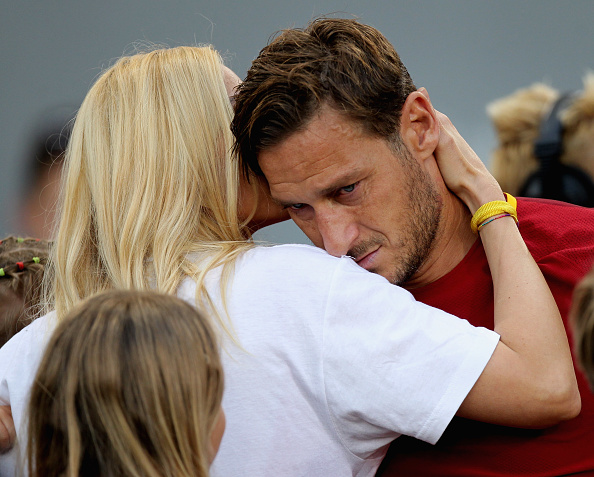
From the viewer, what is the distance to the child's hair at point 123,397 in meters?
1.17

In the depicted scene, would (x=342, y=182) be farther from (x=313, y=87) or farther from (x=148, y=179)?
(x=148, y=179)

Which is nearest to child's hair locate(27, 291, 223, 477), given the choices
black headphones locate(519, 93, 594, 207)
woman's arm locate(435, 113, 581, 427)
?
woman's arm locate(435, 113, 581, 427)

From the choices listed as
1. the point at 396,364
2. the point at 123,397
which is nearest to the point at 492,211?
the point at 396,364

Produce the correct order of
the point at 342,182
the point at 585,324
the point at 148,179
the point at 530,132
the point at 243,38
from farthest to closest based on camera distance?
the point at 243,38 < the point at 530,132 < the point at 342,182 < the point at 148,179 < the point at 585,324

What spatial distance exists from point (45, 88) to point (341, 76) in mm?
2654

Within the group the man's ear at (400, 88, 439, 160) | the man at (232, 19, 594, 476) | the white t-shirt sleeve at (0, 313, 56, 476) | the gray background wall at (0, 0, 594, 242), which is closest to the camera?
the white t-shirt sleeve at (0, 313, 56, 476)

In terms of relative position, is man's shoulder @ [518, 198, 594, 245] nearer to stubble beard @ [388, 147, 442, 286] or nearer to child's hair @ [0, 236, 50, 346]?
stubble beard @ [388, 147, 442, 286]

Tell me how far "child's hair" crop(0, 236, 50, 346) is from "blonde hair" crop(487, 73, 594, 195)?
187 cm

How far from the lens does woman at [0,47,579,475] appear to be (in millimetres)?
1403

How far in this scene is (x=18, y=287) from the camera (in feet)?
7.75

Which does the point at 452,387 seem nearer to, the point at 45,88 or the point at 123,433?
the point at 123,433

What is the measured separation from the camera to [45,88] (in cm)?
400

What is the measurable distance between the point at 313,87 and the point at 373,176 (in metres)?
0.26

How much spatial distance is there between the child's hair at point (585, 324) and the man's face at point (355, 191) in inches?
29.5
